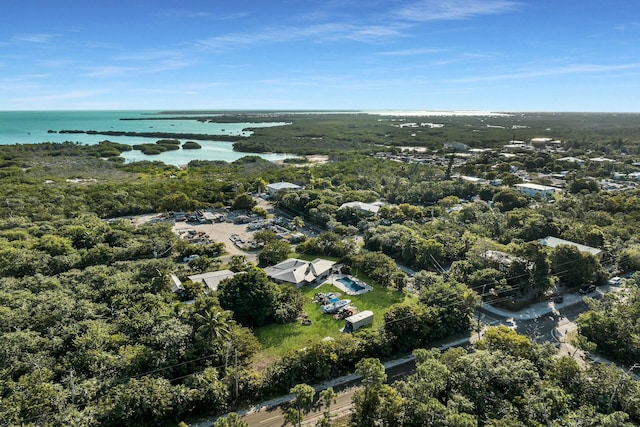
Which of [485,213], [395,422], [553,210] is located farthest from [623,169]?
[395,422]

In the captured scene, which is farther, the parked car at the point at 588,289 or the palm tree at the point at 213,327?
the parked car at the point at 588,289

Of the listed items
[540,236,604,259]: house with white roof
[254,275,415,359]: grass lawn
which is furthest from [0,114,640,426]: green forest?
[540,236,604,259]: house with white roof

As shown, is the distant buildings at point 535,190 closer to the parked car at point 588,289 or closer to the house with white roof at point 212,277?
the parked car at point 588,289

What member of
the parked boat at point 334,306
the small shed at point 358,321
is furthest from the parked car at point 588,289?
the parked boat at point 334,306

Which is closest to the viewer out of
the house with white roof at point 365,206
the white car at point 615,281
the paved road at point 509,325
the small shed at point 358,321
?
the paved road at point 509,325

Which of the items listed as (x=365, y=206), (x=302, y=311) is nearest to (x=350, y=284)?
(x=302, y=311)

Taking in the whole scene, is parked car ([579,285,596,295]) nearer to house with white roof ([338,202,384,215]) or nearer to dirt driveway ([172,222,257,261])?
house with white roof ([338,202,384,215])
